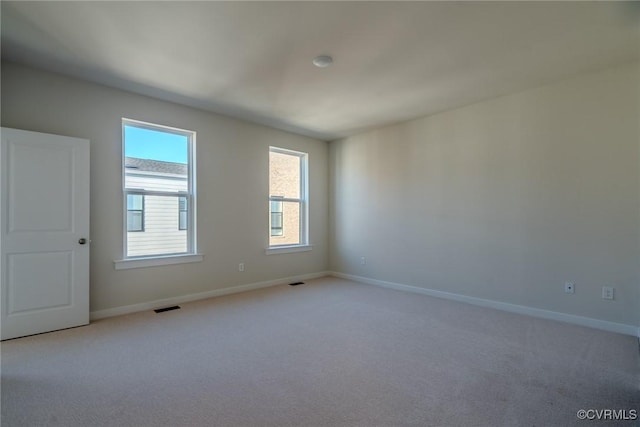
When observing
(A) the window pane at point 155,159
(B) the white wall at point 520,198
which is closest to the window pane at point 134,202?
(A) the window pane at point 155,159

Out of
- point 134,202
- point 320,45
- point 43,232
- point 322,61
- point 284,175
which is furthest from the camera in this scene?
point 284,175

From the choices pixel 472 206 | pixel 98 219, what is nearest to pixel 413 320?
pixel 472 206

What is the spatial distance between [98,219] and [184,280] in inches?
49.1

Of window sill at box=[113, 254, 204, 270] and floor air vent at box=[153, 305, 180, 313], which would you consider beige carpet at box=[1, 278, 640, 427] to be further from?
window sill at box=[113, 254, 204, 270]

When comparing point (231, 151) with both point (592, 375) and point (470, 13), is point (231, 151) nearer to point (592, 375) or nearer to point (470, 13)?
point (470, 13)

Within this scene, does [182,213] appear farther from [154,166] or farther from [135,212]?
[154,166]

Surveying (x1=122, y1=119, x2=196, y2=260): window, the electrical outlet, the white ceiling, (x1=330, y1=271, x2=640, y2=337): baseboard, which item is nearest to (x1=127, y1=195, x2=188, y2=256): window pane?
(x1=122, y1=119, x2=196, y2=260): window

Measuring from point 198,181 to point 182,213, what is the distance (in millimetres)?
476

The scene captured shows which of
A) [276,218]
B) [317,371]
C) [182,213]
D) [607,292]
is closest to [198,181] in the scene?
[182,213]

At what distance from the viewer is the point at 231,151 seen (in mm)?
4605

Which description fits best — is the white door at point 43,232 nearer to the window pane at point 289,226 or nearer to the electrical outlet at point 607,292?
the window pane at point 289,226

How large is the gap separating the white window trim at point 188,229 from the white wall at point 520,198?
8.93ft

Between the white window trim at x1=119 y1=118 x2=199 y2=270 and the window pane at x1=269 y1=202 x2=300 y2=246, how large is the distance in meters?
1.34

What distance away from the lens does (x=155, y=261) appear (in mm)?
3871
